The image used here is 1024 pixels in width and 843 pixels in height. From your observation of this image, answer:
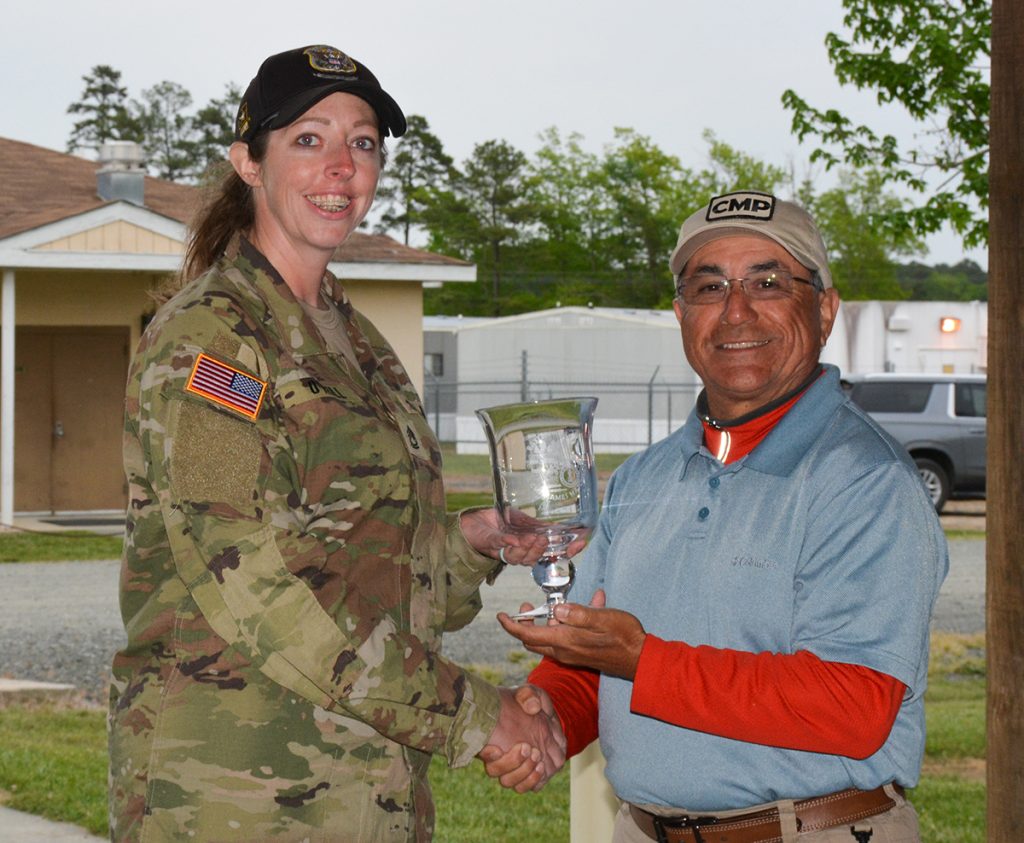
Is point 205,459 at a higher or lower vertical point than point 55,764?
higher

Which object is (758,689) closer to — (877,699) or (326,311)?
(877,699)

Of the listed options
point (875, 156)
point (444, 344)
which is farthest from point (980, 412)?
point (444, 344)

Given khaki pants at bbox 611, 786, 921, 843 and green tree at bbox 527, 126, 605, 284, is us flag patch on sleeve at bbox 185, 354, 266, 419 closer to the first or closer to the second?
khaki pants at bbox 611, 786, 921, 843

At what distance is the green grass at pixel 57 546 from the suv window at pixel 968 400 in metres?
11.5

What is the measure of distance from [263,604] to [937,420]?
61.3ft

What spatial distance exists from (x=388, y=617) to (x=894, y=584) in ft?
3.22

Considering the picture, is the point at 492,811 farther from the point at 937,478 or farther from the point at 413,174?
the point at 413,174

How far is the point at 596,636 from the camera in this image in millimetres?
2592

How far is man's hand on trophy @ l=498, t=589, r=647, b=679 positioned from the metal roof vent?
18.6 meters

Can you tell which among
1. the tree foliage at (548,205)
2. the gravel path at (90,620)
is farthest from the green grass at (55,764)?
the tree foliage at (548,205)

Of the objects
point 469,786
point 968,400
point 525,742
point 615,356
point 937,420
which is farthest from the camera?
point 615,356

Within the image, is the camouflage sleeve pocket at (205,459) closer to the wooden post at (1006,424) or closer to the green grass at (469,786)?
the wooden post at (1006,424)

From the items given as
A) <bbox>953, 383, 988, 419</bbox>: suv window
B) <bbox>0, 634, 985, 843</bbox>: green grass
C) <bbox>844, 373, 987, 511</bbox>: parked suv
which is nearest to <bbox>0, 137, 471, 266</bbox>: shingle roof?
<bbox>844, 373, 987, 511</bbox>: parked suv

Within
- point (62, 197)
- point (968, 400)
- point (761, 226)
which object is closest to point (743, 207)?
point (761, 226)
